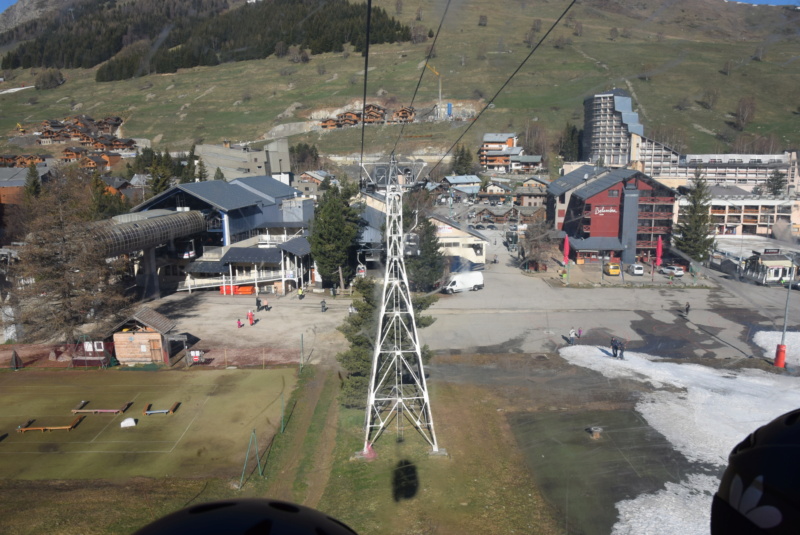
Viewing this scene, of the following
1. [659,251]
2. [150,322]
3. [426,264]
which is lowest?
[150,322]

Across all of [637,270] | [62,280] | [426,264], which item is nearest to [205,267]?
[62,280]

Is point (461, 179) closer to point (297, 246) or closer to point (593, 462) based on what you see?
point (297, 246)

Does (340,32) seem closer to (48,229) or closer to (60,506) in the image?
(48,229)

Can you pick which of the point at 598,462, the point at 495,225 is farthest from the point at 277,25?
the point at 598,462

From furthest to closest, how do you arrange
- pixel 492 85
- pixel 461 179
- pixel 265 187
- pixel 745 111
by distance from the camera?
pixel 745 111, pixel 461 179, pixel 492 85, pixel 265 187

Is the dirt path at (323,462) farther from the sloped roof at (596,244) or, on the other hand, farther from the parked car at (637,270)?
the sloped roof at (596,244)

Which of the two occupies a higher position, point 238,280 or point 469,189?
point 469,189

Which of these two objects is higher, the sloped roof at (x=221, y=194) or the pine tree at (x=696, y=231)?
the sloped roof at (x=221, y=194)

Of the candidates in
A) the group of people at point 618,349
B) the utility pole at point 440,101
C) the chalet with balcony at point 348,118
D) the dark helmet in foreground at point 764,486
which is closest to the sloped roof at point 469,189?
the utility pole at point 440,101
